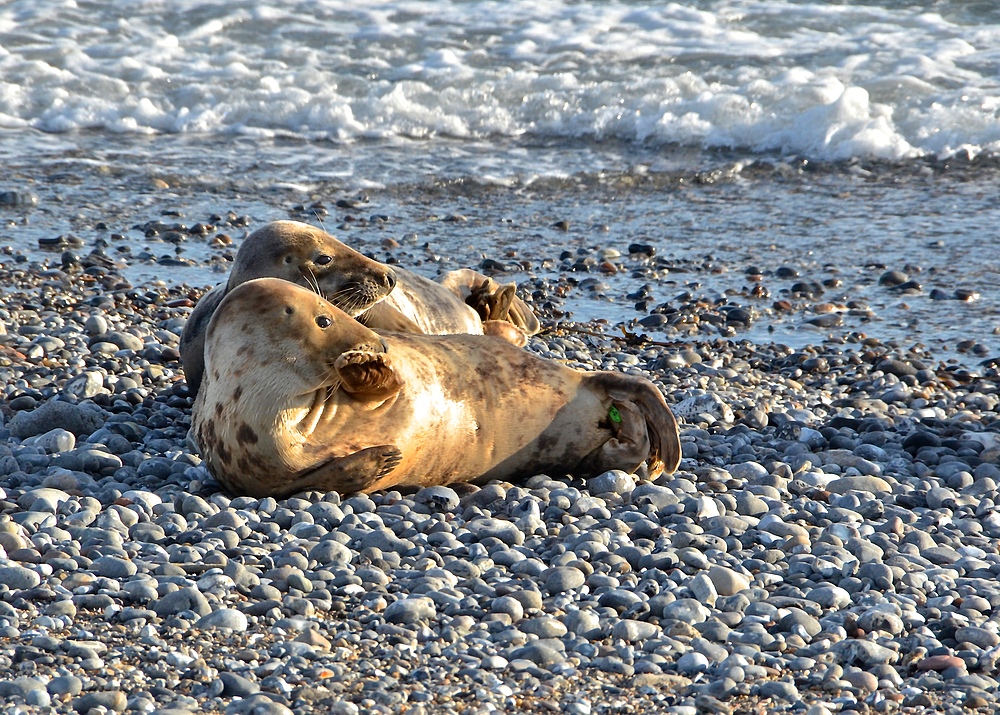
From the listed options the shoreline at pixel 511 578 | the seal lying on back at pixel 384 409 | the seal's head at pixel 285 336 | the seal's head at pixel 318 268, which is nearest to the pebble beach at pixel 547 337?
the shoreline at pixel 511 578

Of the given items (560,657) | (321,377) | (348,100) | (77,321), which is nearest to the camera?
(560,657)

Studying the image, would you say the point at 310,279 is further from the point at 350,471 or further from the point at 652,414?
the point at 652,414

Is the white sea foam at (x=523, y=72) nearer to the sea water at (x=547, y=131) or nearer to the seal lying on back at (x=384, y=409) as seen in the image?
the sea water at (x=547, y=131)

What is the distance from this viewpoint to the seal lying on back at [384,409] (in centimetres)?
432

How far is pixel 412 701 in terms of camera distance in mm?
3014

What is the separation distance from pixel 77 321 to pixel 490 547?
3.56 meters

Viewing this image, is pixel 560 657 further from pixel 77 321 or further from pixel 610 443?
pixel 77 321

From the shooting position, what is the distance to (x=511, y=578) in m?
3.81

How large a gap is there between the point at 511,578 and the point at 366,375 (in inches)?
36.1

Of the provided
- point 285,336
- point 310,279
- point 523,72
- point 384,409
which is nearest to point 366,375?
point 384,409

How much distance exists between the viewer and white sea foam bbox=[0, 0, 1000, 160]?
1322cm

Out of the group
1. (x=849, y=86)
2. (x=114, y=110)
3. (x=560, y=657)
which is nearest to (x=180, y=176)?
(x=114, y=110)

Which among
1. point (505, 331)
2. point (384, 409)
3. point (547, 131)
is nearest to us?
point (384, 409)

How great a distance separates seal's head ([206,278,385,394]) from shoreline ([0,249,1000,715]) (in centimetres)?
42
